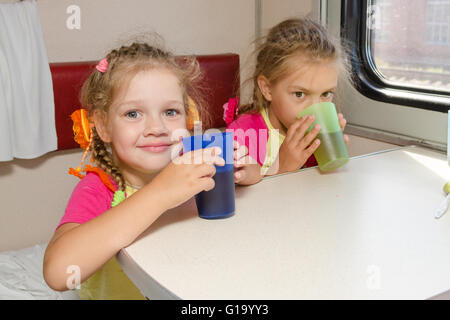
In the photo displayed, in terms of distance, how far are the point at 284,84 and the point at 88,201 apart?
88 cm

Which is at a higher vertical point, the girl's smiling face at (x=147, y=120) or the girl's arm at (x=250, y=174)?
the girl's smiling face at (x=147, y=120)

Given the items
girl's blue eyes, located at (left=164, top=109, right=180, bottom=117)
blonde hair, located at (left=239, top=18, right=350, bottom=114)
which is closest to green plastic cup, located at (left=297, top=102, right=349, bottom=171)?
girl's blue eyes, located at (left=164, top=109, right=180, bottom=117)

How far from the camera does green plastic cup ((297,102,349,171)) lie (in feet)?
4.11

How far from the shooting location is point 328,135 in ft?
4.19

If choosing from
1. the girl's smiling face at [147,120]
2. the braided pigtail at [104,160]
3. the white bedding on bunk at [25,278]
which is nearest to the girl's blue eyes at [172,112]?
the girl's smiling face at [147,120]

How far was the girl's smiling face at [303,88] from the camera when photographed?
1657mm

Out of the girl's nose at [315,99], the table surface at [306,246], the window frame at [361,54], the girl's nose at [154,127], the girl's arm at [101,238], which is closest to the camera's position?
the table surface at [306,246]

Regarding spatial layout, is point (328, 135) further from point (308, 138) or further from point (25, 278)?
point (25, 278)

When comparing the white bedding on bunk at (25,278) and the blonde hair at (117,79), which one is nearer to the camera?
the blonde hair at (117,79)

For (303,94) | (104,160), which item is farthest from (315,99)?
(104,160)

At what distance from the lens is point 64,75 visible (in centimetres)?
187

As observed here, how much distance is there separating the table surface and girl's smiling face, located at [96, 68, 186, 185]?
0.23m

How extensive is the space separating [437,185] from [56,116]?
143cm

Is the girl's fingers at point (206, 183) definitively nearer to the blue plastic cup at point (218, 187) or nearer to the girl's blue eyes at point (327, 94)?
the blue plastic cup at point (218, 187)
